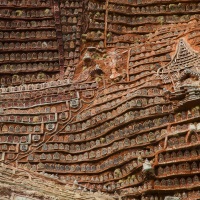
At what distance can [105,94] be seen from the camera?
2009 centimetres

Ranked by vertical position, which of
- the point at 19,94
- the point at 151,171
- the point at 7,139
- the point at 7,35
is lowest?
the point at 151,171

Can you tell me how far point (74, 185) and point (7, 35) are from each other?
20.3 ft

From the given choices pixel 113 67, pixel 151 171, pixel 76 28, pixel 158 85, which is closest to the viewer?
pixel 151 171

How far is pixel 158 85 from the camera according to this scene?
19.2 meters

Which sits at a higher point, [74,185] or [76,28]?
[76,28]

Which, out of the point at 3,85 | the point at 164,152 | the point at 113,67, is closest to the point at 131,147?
the point at 164,152

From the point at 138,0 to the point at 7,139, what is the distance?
20.6 feet

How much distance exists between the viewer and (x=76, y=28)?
2238cm

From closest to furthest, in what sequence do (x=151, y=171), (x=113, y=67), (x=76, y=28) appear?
(x=151, y=171)
(x=113, y=67)
(x=76, y=28)

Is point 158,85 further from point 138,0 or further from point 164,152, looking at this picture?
point 138,0

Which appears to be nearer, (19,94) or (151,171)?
(151,171)

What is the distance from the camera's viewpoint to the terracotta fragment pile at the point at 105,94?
705 inches

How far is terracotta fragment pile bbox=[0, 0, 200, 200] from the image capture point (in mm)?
17902

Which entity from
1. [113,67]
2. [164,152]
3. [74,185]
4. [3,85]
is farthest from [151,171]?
[3,85]
